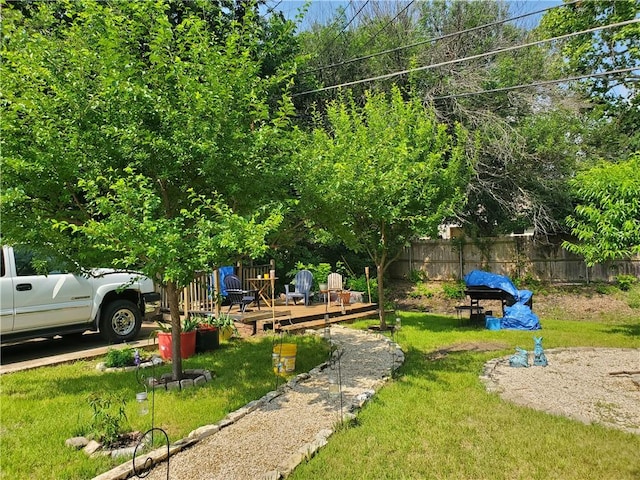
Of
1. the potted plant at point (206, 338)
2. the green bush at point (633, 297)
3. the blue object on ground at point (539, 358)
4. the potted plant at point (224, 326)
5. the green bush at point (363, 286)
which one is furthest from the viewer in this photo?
the green bush at point (363, 286)

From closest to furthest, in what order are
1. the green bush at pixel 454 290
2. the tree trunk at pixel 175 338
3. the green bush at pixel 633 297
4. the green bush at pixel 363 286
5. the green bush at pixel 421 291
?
the tree trunk at pixel 175 338 → the green bush at pixel 633 297 → the green bush at pixel 363 286 → the green bush at pixel 454 290 → the green bush at pixel 421 291

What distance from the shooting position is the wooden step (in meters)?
9.38

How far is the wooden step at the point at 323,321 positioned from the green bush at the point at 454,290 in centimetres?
415

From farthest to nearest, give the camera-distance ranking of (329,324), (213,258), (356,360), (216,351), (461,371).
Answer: (329,324)
(216,351)
(356,360)
(461,371)
(213,258)

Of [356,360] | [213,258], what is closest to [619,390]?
[356,360]

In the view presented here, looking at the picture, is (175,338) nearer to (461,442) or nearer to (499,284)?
(461,442)

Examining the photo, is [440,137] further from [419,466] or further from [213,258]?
[419,466]

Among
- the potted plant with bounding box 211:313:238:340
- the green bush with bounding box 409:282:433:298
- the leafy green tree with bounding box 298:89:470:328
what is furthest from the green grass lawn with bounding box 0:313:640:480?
the green bush with bounding box 409:282:433:298

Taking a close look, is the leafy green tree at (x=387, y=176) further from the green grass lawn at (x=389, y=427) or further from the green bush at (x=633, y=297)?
the green bush at (x=633, y=297)

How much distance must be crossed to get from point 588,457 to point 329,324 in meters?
7.07

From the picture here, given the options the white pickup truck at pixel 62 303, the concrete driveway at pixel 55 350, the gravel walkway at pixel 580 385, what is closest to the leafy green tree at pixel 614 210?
the gravel walkway at pixel 580 385

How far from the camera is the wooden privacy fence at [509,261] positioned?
48.8 feet

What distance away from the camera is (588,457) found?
351cm

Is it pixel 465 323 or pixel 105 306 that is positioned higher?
pixel 105 306
